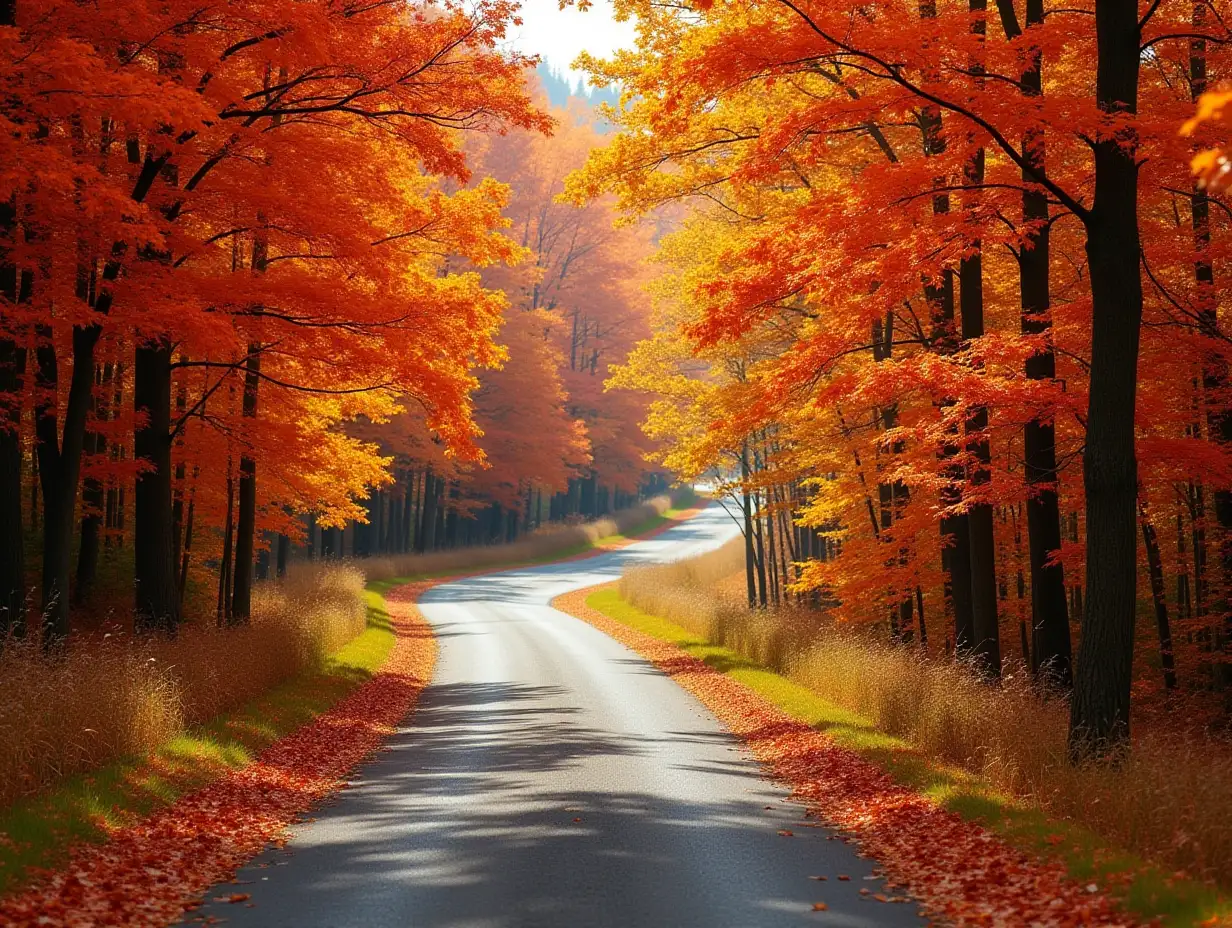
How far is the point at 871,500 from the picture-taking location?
22047 millimetres

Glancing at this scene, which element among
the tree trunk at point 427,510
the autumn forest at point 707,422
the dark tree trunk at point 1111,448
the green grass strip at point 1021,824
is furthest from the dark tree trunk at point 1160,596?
the tree trunk at point 427,510

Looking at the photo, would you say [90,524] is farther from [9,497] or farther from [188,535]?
[9,497]

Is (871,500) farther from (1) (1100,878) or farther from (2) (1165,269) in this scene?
(1) (1100,878)

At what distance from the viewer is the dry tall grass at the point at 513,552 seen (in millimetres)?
46150

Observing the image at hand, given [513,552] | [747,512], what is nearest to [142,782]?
[747,512]

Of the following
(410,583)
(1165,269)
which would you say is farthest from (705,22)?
(410,583)

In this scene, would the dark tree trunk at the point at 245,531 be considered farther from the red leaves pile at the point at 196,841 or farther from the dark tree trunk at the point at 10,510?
the dark tree trunk at the point at 10,510

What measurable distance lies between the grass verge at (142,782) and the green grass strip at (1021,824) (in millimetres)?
6686

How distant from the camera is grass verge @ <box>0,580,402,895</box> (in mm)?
8148

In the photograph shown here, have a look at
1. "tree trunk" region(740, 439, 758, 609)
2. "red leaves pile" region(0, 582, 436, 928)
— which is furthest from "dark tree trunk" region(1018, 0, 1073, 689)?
"tree trunk" region(740, 439, 758, 609)

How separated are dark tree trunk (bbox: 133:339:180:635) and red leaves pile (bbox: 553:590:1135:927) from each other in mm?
8344

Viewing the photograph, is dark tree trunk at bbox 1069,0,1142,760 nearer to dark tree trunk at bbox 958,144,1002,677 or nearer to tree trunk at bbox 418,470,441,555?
dark tree trunk at bbox 958,144,1002,677

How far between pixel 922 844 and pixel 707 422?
60.4ft

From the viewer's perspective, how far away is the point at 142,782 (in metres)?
10.4
